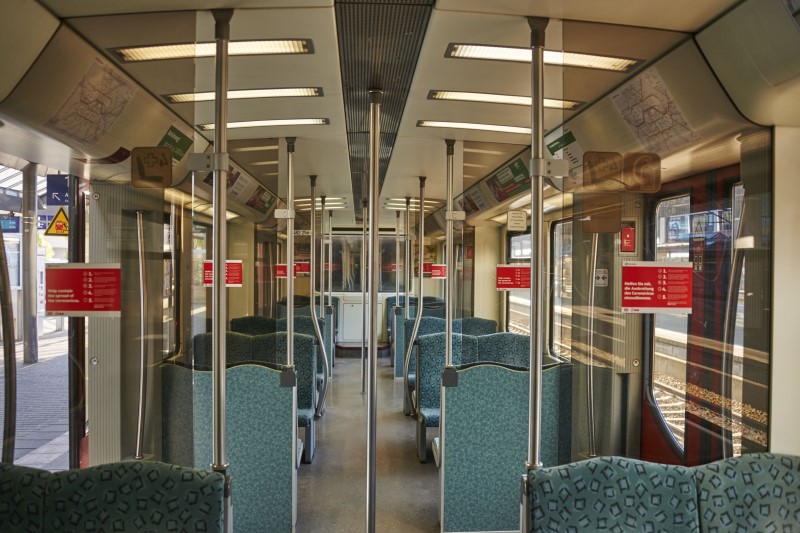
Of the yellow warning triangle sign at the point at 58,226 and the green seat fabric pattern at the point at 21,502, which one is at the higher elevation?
the yellow warning triangle sign at the point at 58,226

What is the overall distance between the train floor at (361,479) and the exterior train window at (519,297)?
4.47 ft

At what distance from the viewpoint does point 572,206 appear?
8.03 ft

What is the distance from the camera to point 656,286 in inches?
85.0

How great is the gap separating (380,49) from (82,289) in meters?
1.59

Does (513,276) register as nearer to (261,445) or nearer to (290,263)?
(290,263)

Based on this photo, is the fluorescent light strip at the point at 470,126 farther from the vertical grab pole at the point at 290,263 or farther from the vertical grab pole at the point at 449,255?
the vertical grab pole at the point at 290,263

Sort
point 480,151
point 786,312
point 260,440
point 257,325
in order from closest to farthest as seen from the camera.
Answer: point 786,312 → point 260,440 → point 257,325 → point 480,151

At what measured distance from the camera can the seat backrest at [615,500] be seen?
1727mm

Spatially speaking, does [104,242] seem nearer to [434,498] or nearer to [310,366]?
[310,366]

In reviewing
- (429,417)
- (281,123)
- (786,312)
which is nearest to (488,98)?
(281,123)

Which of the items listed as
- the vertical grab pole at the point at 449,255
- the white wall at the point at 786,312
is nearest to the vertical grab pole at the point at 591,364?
the white wall at the point at 786,312

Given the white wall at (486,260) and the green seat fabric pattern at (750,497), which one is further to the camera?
the white wall at (486,260)

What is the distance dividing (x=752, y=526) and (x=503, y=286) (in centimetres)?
263

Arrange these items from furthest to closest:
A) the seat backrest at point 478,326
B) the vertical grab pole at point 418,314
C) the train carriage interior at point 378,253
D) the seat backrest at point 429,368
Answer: the vertical grab pole at point 418,314 < the seat backrest at point 478,326 < the seat backrest at point 429,368 < the train carriage interior at point 378,253
